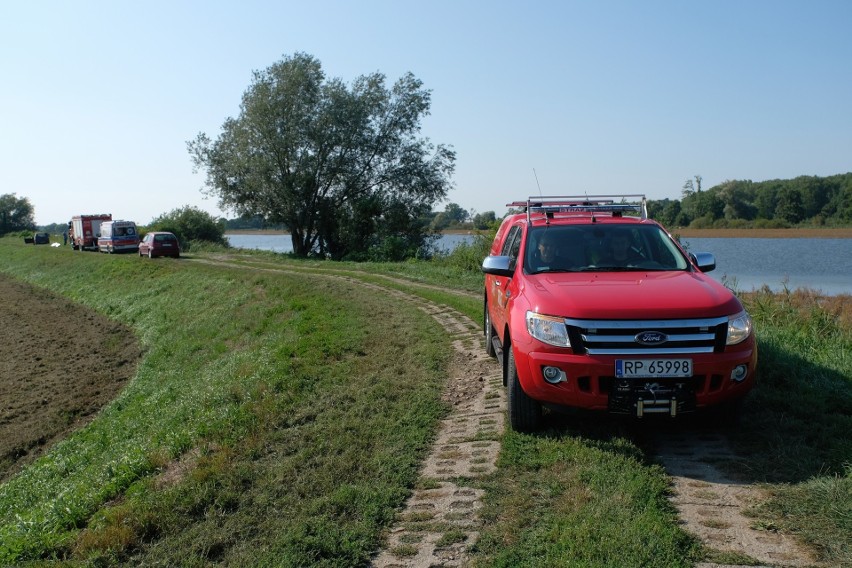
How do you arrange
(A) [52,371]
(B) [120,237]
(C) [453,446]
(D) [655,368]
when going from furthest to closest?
(B) [120,237]
(A) [52,371]
(C) [453,446]
(D) [655,368]

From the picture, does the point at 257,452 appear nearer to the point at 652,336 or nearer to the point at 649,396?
the point at 649,396

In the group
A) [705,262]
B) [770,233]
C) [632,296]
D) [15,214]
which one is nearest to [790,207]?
[770,233]

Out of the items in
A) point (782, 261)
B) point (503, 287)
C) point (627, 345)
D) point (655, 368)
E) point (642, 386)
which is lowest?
point (782, 261)

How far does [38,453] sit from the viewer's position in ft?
38.7

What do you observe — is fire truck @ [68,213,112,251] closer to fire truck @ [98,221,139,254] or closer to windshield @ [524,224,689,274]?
fire truck @ [98,221,139,254]

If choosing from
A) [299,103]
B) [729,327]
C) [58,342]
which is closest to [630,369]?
[729,327]

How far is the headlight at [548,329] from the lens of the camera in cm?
552

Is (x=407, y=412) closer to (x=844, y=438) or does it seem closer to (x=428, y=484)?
(x=428, y=484)

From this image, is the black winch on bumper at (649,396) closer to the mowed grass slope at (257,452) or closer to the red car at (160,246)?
the mowed grass slope at (257,452)

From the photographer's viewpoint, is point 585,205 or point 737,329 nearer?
point 737,329

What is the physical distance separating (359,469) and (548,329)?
1.89 m

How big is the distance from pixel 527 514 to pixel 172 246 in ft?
124

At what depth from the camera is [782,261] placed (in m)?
32.0

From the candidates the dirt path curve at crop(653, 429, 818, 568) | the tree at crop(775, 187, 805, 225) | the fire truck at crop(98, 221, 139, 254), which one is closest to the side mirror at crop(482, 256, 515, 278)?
the dirt path curve at crop(653, 429, 818, 568)
